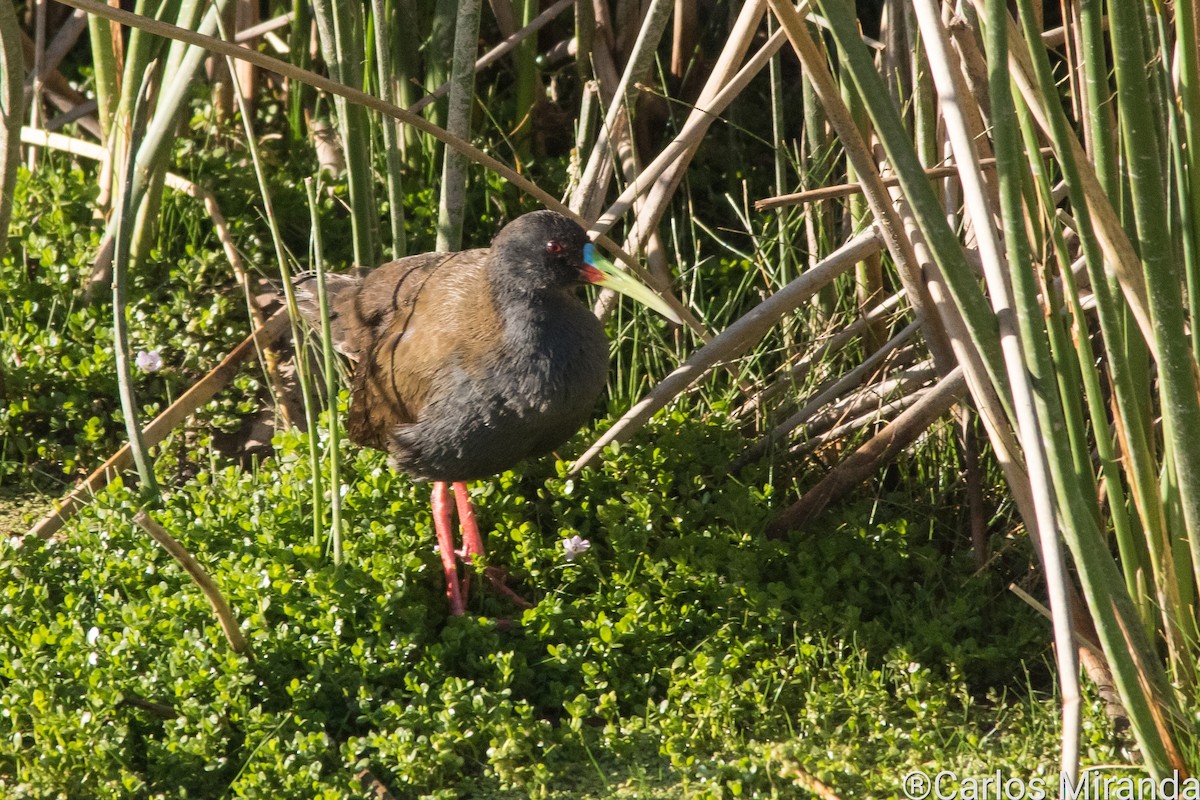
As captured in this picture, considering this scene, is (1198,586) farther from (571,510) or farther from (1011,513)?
(571,510)

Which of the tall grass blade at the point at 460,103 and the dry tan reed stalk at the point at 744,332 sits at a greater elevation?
the tall grass blade at the point at 460,103

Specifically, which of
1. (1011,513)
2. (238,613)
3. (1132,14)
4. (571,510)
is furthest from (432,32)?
(1132,14)

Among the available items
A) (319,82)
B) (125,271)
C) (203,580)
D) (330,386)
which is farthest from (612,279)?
(203,580)

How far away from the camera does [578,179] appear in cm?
411

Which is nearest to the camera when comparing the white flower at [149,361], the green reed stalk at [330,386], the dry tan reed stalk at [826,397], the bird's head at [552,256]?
the green reed stalk at [330,386]

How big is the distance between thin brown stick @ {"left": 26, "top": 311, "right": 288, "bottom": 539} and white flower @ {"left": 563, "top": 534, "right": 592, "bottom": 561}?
1.05 m

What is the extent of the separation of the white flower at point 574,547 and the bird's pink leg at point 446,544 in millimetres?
314

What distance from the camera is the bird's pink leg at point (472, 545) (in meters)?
3.55

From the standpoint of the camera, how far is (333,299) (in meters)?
3.95

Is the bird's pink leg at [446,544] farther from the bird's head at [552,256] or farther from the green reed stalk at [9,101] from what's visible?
the green reed stalk at [9,101]

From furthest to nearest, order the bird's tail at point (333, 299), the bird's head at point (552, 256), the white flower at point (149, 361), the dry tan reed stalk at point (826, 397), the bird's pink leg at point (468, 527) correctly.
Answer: the white flower at point (149, 361) → the bird's tail at point (333, 299) → the dry tan reed stalk at point (826, 397) → the bird's pink leg at point (468, 527) → the bird's head at point (552, 256)

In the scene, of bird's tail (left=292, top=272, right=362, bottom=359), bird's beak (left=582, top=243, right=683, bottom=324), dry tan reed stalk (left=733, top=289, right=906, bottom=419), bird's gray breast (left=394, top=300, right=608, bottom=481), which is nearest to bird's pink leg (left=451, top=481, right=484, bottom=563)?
bird's gray breast (left=394, top=300, right=608, bottom=481)

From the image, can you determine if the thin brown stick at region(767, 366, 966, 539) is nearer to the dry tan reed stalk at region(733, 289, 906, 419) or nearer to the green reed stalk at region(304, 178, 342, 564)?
the dry tan reed stalk at region(733, 289, 906, 419)

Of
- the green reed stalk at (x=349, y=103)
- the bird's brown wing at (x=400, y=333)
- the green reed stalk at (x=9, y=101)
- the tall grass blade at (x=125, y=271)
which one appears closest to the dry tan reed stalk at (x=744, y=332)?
the bird's brown wing at (x=400, y=333)
